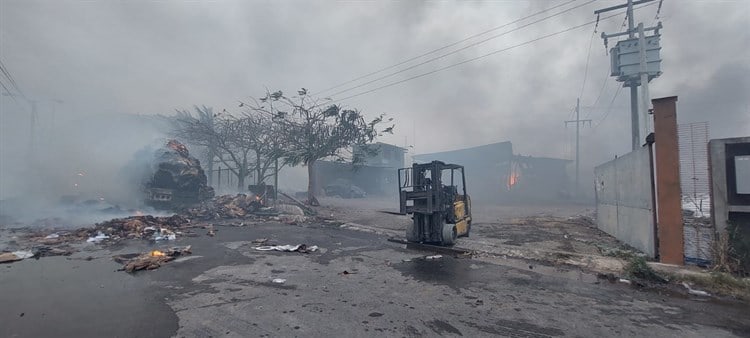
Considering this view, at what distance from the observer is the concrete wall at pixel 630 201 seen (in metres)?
7.20

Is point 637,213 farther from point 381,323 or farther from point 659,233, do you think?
point 381,323

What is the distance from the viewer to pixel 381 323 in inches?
165

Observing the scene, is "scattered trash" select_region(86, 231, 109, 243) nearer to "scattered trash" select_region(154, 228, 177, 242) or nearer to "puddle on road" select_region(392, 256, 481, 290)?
"scattered trash" select_region(154, 228, 177, 242)

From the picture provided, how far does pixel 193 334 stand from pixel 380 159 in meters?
35.3

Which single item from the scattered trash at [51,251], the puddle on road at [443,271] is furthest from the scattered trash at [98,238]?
the puddle on road at [443,271]

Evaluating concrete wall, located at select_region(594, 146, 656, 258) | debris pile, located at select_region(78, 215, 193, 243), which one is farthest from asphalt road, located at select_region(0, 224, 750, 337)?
debris pile, located at select_region(78, 215, 193, 243)

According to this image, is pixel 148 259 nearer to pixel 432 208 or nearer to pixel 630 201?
pixel 432 208

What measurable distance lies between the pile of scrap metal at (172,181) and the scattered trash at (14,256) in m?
8.65

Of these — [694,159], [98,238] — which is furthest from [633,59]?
[98,238]

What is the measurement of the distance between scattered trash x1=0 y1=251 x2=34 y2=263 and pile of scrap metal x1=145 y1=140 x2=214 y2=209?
8.65 metres

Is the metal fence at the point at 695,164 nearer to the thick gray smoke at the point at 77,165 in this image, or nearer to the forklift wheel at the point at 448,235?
the forklift wheel at the point at 448,235

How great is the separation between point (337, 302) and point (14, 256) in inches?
303

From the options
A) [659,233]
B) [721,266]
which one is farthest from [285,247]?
[721,266]

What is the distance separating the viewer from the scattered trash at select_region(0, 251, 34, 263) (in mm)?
7191
